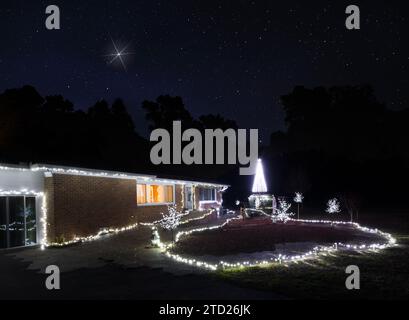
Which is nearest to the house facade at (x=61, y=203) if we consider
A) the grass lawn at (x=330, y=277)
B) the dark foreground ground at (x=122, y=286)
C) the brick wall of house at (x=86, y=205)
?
the brick wall of house at (x=86, y=205)

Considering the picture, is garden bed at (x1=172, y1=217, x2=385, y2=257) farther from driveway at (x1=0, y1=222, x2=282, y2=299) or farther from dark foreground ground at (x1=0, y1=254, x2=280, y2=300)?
dark foreground ground at (x1=0, y1=254, x2=280, y2=300)

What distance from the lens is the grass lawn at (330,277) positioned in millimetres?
7703

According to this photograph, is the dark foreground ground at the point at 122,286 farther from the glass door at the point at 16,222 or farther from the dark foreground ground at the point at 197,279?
the glass door at the point at 16,222

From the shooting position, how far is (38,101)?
147 feet

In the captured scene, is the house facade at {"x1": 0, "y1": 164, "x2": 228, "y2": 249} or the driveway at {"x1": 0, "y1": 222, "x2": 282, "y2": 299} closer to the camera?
the driveway at {"x1": 0, "y1": 222, "x2": 282, "y2": 299}

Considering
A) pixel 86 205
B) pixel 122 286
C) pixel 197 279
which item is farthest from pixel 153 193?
pixel 122 286

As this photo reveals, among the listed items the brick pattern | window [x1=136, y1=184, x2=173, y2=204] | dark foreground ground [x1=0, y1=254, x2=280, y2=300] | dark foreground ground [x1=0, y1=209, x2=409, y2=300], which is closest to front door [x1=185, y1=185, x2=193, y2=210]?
window [x1=136, y1=184, x2=173, y2=204]

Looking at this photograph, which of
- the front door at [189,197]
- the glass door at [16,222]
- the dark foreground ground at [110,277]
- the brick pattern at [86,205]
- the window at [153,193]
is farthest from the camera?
the front door at [189,197]

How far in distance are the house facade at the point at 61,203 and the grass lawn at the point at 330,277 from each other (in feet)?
26.6

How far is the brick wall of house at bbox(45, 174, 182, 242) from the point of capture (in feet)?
50.2

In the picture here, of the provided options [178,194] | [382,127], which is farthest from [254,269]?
[382,127]

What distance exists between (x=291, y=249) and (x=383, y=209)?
3021cm

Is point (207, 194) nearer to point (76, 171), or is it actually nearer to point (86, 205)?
point (86, 205)
